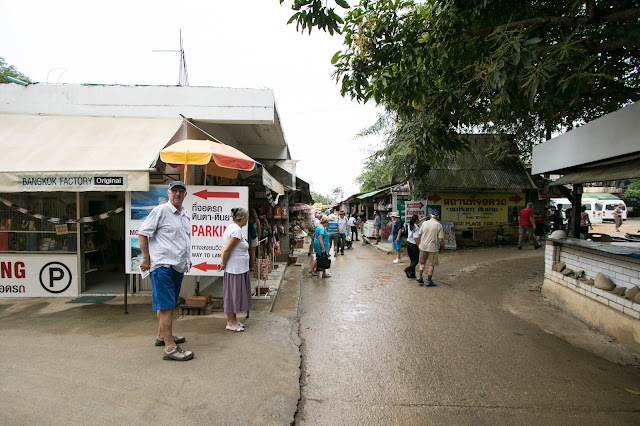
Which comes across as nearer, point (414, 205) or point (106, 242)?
point (106, 242)

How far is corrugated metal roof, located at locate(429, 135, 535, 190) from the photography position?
47.3ft

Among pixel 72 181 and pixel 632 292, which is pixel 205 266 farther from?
pixel 632 292

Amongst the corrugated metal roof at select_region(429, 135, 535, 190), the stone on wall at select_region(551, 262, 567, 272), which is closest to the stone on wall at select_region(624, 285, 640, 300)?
the stone on wall at select_region(551, 262, 567, 272)

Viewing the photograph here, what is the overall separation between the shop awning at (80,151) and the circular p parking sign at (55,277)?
1608 mm

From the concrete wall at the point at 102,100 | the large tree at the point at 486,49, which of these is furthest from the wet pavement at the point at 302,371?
the concrete wall at the point at 102,100

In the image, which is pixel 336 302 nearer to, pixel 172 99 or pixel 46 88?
pixel 172 99

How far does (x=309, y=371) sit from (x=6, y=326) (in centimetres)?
411

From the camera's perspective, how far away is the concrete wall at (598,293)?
4.56m

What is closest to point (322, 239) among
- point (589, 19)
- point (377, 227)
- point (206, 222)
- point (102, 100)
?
point (206, 222)

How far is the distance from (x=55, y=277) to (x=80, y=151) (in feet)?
7.57

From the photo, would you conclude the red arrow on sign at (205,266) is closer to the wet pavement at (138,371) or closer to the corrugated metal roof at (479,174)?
the wet pavement at (138,371)

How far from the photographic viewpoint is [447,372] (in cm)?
376

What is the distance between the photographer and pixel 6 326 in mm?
4523

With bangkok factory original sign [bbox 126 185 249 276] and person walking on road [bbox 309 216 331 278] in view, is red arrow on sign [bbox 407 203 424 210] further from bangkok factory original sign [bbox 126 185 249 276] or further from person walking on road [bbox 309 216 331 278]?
bangkok factory original sign [bbox 126 185 249 276]
